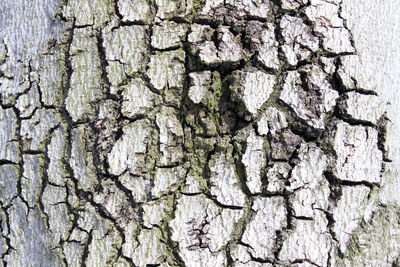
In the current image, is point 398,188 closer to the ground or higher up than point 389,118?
closer to the ground

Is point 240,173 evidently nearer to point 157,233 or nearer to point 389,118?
point 157,233

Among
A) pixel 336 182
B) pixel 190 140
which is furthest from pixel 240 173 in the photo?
pixel 336 182

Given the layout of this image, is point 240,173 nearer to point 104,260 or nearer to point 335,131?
point 335,131

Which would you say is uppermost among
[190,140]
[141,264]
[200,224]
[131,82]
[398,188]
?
[131,82]

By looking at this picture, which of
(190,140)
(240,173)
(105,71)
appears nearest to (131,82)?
(105,71)

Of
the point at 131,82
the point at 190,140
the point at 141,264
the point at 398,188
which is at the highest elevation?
the point at 131,82

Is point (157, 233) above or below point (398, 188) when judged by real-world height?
below
